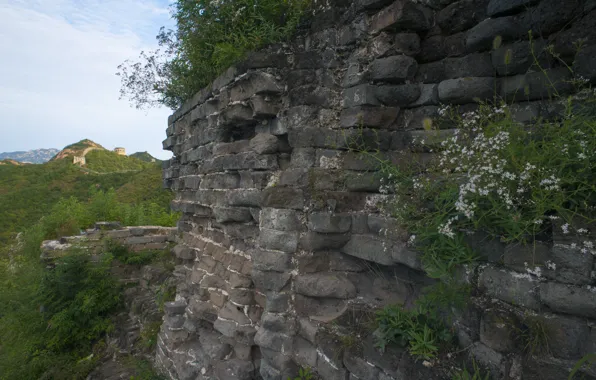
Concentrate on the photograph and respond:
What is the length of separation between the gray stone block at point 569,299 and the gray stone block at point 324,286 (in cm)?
134

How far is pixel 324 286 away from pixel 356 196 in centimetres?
72

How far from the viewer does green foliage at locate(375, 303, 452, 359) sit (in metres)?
2.02

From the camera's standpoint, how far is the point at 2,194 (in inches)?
795

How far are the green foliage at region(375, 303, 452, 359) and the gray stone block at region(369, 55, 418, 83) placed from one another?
1.60m

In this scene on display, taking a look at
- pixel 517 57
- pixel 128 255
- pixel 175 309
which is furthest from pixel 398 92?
pixel 128 255

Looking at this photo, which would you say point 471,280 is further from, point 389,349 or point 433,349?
point 389,349

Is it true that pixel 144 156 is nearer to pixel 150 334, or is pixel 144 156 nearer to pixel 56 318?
pixel 56 318

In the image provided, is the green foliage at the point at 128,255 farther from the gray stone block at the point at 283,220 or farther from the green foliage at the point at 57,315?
the gray stone block at the point at 283,220

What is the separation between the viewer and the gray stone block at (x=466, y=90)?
2.31 m

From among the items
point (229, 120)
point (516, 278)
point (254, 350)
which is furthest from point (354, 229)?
point (229, 120)

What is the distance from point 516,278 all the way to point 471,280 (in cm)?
24

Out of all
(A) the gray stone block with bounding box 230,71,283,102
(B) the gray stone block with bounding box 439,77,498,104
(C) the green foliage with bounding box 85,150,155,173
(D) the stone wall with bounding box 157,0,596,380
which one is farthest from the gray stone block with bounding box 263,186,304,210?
(C) the green foliage with bounding box 85,150,155,173

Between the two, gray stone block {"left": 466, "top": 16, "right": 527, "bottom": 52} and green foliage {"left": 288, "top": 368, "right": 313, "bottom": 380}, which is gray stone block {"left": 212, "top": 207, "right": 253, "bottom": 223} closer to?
green foliage {"left": 288, "top": 368, "right": 313, "bottom": 380}

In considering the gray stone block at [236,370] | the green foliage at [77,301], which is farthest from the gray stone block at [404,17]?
the green foliage at [77,301]
